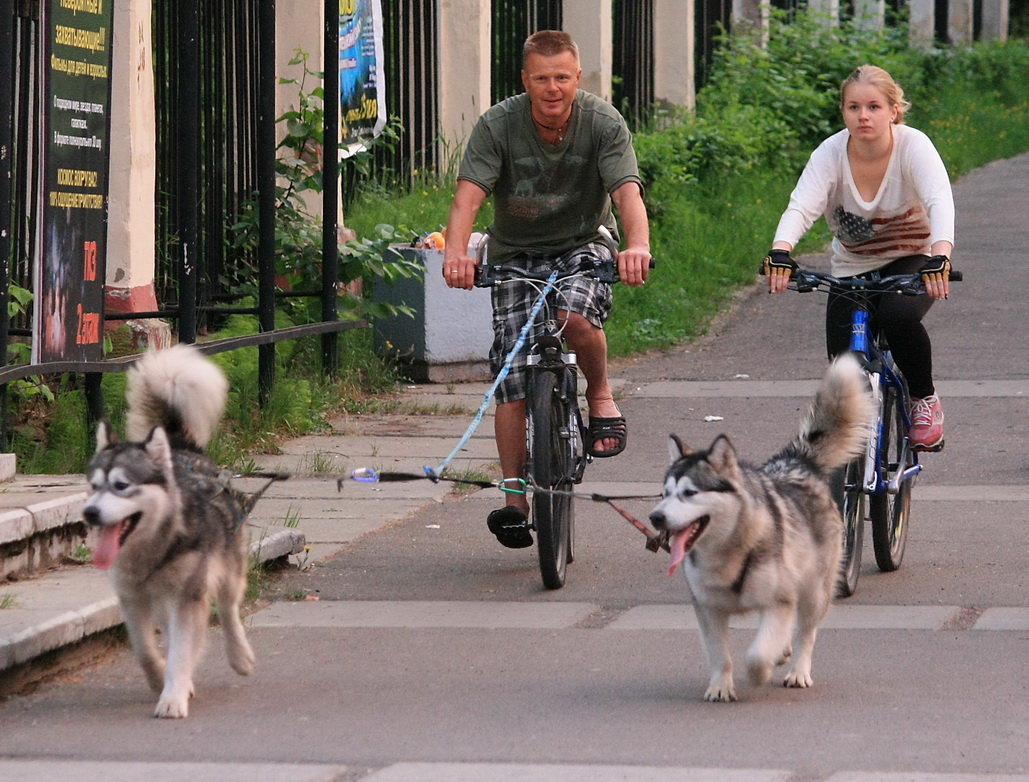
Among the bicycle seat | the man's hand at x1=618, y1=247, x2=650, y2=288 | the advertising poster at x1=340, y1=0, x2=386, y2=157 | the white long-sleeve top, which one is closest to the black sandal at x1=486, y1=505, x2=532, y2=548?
the bicycle seat

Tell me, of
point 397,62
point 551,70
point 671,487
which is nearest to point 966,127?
point 397,62

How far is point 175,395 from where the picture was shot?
5.43m

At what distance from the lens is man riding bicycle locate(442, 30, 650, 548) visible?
21.6 feet

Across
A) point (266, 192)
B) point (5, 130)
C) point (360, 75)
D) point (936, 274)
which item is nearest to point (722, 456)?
point (936, 274)

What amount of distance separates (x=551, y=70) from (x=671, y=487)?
2.19 metres

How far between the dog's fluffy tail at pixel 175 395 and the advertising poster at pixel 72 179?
2.21 metres

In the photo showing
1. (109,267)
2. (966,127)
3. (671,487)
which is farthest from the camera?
(966,127)

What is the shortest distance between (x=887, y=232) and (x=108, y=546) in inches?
132

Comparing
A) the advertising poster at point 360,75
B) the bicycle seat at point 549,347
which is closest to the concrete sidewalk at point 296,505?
the bicycle seat at point 549,347

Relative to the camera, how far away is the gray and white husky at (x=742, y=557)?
488 centimetres

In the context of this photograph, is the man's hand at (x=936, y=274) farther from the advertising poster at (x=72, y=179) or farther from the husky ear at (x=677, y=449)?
the advertising poster at (x=72, y=179)

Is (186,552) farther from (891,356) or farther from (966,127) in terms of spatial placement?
(966,127)

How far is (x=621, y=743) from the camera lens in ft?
15.1

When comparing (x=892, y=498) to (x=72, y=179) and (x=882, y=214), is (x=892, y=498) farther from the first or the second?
(x=72, y=179)
